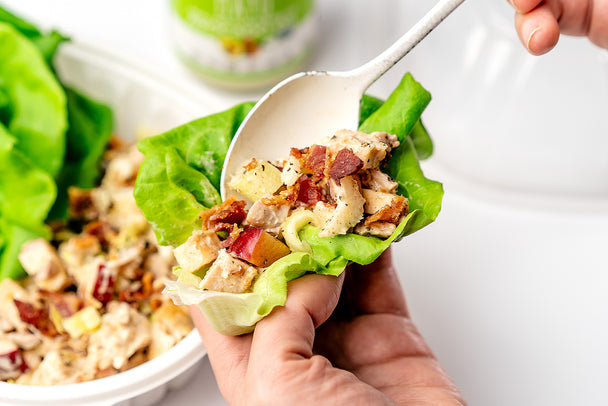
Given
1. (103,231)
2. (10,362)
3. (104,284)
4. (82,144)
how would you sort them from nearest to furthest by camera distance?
(10,362), (104,284), (103,231), (82,144)

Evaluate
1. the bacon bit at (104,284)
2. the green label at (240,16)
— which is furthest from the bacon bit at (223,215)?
the green label at (240,16)

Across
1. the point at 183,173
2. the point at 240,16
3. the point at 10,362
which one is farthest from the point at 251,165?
the point at 240,16

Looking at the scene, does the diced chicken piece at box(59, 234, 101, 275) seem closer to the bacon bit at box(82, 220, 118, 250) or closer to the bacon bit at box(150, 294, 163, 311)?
the bacon bit at box(82, 220, 118, 250)

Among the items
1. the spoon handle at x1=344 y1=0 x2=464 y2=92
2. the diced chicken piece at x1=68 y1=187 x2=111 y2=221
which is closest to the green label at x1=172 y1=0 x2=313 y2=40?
the diced chicken piece at x1=68 y1=187 x2=111 y2=221

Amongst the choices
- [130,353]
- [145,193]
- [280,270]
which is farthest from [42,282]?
[280,270]

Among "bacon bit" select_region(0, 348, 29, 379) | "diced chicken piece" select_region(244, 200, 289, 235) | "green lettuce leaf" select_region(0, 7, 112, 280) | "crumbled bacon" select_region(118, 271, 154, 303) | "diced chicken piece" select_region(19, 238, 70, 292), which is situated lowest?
"bacon bit" select_region(0, 348, 29, 379)

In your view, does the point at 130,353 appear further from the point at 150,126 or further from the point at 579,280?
the point at 579,280

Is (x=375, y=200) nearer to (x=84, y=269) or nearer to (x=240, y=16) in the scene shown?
(x=84, y=269)

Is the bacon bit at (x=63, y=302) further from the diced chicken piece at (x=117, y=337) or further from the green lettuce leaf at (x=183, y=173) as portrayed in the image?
the green lettuce leaf at (x=183, y=173)
